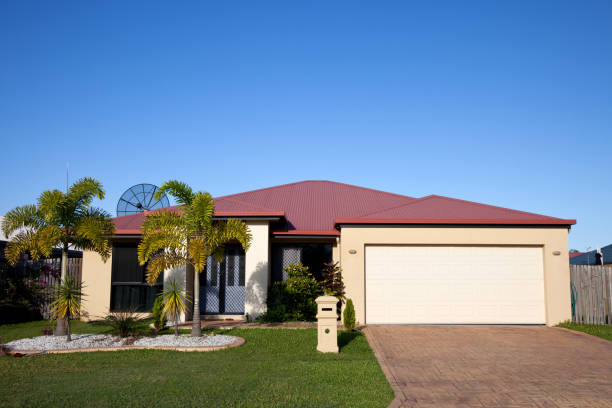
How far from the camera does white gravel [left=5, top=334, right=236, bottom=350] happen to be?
1027 centimetres

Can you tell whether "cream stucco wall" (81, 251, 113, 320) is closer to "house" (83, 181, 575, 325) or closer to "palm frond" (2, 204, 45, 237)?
"house" (83, 181, 575, 325)

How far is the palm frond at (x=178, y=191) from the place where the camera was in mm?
11047

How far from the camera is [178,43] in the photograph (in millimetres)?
15758

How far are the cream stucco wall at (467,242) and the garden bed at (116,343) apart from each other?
14.6ft

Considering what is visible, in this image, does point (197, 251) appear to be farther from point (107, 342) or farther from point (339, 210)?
point (339, 210)

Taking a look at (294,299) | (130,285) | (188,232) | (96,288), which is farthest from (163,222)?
(96,288)

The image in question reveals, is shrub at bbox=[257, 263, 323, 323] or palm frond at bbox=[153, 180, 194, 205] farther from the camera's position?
shrub at bbox=[257, 263, 323, 323]

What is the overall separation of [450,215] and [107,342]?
36.0 feet

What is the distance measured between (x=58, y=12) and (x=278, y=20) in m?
6.98

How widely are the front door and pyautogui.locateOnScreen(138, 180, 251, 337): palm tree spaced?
14.2ft

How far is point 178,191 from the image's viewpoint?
1114cm

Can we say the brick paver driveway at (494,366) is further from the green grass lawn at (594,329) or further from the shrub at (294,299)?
the shrub at (294,299)

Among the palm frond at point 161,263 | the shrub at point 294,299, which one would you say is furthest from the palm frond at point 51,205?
the shrub at point 294,299

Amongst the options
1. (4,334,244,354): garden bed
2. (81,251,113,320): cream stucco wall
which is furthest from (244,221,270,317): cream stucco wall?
(81,251,113,320): cream stucco wall
